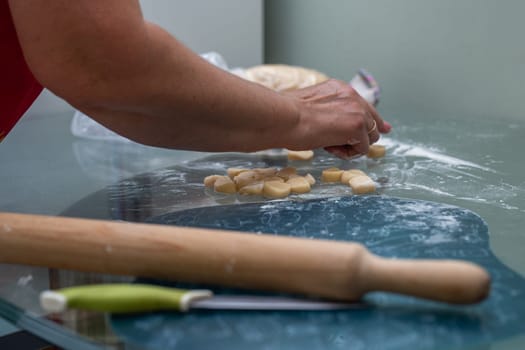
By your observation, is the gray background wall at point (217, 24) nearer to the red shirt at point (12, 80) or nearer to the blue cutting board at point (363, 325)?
the red shirt at point (12, 80)

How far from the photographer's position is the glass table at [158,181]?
63 centimetres

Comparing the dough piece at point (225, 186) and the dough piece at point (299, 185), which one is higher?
the dough piece at point (299, 185)

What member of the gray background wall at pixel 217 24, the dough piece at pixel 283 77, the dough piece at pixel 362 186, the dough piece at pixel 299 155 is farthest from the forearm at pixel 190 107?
the gray background wall at pixel 217 24

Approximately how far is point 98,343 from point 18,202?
0.49 metres

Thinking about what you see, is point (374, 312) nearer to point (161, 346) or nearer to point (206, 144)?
point (161, 346)

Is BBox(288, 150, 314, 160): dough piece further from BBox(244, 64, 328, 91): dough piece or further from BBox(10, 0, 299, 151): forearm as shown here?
BBox(244, 64, 328, 91): dough piece

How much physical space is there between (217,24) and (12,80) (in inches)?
46.1

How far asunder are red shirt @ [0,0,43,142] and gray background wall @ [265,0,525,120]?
3.06ft

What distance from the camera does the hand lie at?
3.13ft

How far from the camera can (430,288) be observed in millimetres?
519

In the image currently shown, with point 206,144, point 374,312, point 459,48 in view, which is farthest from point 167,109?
point 459,48

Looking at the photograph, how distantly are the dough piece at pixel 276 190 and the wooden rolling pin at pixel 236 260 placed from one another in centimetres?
34

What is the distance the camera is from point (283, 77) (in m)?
1.55

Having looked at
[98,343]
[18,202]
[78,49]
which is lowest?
[18,202]
